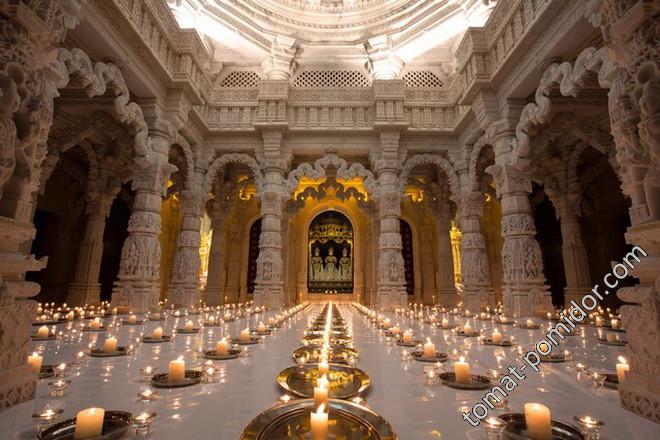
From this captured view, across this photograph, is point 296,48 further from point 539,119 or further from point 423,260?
point 423,260

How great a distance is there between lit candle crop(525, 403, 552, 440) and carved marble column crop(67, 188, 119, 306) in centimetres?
1120

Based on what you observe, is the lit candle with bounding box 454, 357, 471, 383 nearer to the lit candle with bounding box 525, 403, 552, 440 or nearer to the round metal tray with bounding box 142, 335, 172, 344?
the lit candle with bounding box 525, 403, 552, 440

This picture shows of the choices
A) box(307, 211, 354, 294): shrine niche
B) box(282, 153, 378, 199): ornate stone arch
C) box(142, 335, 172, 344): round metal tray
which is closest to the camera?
box(142, 335, 172, 344): round metal tray

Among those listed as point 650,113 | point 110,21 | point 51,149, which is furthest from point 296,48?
point 650,113

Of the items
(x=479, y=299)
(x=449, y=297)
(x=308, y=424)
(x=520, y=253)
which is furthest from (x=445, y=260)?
(x=308, y=424)

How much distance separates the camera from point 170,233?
47.6 ft

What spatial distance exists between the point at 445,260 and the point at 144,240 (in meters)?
9.48

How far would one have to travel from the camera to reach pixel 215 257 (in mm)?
11953

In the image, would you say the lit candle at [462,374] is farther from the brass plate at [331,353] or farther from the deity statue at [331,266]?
the deity statue at [331,266]

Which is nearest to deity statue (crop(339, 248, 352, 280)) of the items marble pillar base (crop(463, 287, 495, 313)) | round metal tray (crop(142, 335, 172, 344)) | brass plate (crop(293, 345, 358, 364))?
marble pillar base (crop(463, 287, 495, 313))

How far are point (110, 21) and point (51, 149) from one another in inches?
147

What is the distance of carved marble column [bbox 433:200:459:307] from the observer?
1128cm

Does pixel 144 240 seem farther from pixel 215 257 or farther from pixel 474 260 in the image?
pixel 474 260

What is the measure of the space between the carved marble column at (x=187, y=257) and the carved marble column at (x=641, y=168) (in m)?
9.05
